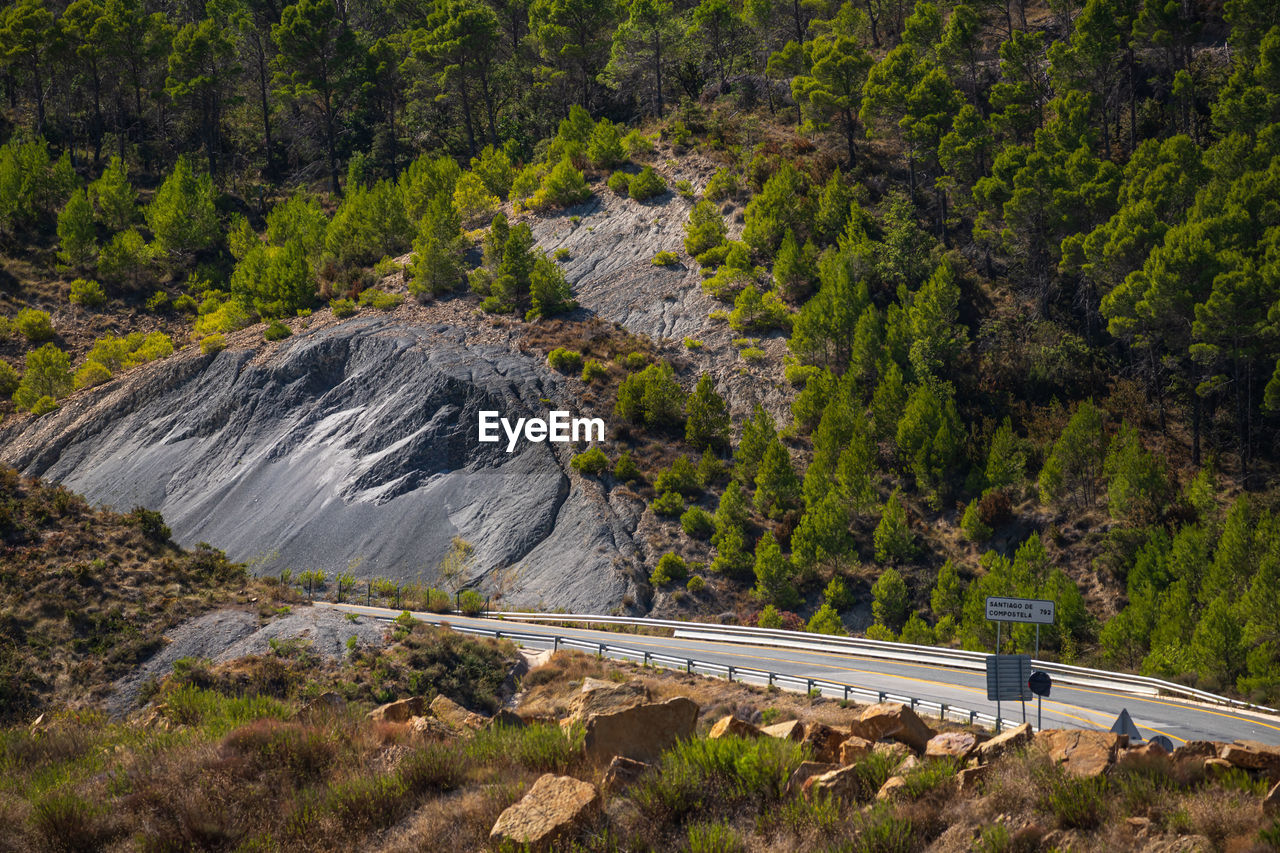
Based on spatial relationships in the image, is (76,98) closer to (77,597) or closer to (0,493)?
(0,493)

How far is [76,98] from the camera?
8088 centimetres

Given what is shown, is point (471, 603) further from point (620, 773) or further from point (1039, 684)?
point (620, 773)

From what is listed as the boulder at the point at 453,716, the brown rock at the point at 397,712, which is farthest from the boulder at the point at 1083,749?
the brown rock at the point at 397,712

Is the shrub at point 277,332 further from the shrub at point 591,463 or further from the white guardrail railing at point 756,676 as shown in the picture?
the white guardrail railing at point 756,676

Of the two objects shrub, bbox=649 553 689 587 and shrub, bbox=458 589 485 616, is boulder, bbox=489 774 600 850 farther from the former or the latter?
shrub, bbox=649 553 689 587

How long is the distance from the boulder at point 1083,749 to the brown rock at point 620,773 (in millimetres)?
4543

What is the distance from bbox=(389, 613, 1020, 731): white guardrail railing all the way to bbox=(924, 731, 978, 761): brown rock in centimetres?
455

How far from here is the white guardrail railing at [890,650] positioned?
22516mm

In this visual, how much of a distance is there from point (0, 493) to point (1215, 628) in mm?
35025

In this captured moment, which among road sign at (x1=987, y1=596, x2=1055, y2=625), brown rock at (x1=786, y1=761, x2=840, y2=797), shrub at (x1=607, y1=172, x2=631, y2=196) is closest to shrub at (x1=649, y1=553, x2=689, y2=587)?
road sign at (x1=987, y1=596, x2=1055, y2=625)

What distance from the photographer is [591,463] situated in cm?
4347

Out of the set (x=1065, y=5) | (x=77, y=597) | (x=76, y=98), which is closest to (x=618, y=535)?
(x=77, y=597)

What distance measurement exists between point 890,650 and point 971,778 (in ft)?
58.7

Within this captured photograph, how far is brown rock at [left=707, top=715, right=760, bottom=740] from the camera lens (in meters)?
12.2
